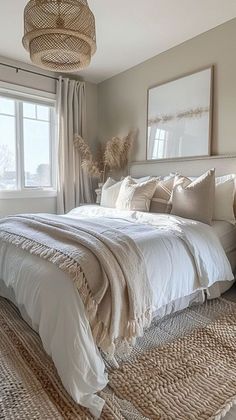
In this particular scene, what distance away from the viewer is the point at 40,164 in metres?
4.09

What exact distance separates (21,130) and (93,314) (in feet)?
10.3

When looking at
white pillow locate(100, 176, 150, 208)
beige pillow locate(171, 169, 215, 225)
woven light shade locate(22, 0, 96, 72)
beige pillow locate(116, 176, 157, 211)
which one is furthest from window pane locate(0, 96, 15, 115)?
beige pillow locate(171, 169, 215, 225)

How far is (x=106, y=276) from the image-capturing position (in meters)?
1.43

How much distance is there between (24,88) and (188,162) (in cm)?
230

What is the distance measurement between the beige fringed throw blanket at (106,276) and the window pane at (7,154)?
2262mm

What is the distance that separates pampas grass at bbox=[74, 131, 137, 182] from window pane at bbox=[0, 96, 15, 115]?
2.96ft

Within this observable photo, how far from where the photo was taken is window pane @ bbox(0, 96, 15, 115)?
3703 mm

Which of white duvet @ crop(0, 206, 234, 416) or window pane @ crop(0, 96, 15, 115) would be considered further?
window pane @ crop(0, 96, 15, 115)

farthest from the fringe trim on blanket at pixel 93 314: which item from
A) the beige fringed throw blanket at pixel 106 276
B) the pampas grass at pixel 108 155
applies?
the pampas grass at pixel 108 155

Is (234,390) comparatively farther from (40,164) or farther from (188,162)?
(40,164)

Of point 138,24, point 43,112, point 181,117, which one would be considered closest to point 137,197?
point 181,117

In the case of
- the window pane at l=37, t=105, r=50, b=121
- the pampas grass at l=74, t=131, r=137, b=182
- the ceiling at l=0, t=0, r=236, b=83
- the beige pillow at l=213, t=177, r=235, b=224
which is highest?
the ceiling at l=0, t=0, r=236, b=83

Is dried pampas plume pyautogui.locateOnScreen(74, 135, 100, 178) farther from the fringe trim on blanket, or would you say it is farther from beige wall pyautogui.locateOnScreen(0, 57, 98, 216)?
the fringe trim on blanket

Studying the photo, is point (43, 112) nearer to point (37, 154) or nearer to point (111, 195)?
point (37, 154)
